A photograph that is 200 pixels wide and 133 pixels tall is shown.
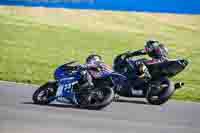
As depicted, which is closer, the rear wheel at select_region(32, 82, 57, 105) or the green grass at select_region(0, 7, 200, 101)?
the green grass at select_region(0, 7, 200, 101)

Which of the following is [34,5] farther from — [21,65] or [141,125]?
[141,125]

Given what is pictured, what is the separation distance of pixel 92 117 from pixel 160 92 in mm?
696

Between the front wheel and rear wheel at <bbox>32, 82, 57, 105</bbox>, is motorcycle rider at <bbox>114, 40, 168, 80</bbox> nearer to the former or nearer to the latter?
the front wheel

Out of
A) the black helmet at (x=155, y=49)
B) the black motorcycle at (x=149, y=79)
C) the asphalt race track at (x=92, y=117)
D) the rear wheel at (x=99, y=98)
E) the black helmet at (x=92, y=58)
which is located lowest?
the asphalt race track at (x=92, y=117)

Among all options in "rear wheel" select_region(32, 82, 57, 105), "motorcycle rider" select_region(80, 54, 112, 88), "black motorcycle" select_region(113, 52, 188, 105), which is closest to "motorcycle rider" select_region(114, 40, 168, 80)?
"black motorcycle" select_region(113, 52, 188, 105)

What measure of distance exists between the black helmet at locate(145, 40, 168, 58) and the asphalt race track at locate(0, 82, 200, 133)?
45 centimetres

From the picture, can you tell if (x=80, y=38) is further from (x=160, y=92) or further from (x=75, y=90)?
(x=160, y=92)

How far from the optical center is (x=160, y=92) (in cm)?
639

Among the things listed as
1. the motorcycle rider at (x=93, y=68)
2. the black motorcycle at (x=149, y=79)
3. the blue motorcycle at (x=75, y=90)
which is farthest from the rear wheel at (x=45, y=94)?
the black motorcycle at (x=149, y=79)

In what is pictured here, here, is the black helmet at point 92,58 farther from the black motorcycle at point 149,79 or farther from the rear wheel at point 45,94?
the rear wheel at point 45,94

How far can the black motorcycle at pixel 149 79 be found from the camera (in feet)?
20.8

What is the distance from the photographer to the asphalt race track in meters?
6.39

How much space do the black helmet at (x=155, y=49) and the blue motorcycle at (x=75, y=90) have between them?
0.42m

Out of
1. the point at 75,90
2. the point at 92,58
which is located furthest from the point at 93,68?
the point at 75,90
